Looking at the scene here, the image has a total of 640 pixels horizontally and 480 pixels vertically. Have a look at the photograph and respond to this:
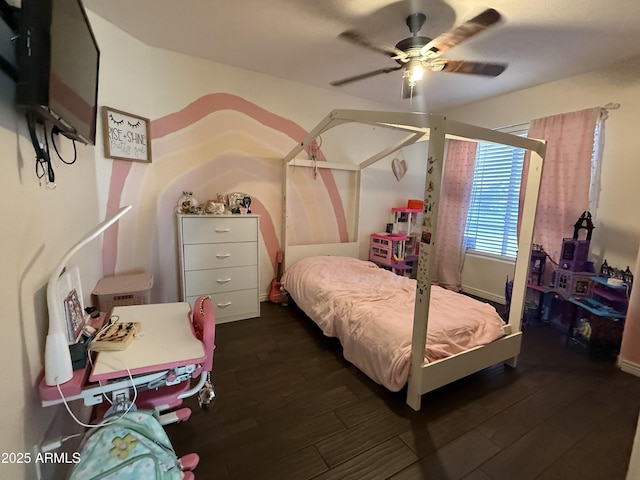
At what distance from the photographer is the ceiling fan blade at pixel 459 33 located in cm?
162

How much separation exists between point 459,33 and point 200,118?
91.0 inches

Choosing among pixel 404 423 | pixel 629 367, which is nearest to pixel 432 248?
pixel 404 423

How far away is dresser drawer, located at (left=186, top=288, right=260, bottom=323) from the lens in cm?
271

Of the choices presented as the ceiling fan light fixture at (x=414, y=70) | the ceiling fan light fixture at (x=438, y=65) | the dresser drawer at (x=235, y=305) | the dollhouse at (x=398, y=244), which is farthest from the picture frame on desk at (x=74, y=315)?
the dollhouse at (x=398, y=244)

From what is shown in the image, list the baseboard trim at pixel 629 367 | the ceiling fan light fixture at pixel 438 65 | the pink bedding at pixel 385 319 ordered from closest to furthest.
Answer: the pink bedding at pixel 385 319
the ceiling fan light fixture at pixel 438 65
the baseboard trim at pixel 629 367

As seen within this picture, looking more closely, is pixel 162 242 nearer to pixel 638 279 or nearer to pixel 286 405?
pixel 286 405

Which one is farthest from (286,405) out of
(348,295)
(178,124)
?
(178,124)

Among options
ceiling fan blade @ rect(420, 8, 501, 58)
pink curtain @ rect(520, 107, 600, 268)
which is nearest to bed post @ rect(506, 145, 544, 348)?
pink curtain @ rect(520, 107, 600, 268)

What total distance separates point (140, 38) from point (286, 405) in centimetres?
304

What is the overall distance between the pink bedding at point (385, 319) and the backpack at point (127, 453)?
1.23 meters

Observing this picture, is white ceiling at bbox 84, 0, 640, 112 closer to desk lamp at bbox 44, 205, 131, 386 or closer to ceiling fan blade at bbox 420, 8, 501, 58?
ceiling fan blade at bbox 420, 8, 501, 58

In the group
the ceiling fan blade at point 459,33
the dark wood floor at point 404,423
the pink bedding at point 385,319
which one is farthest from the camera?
the pink bedding at point 385,319

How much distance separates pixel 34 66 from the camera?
30.5 inches

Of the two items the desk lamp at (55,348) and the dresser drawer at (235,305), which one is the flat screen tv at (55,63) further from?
the dresser drawer at (235,305)
